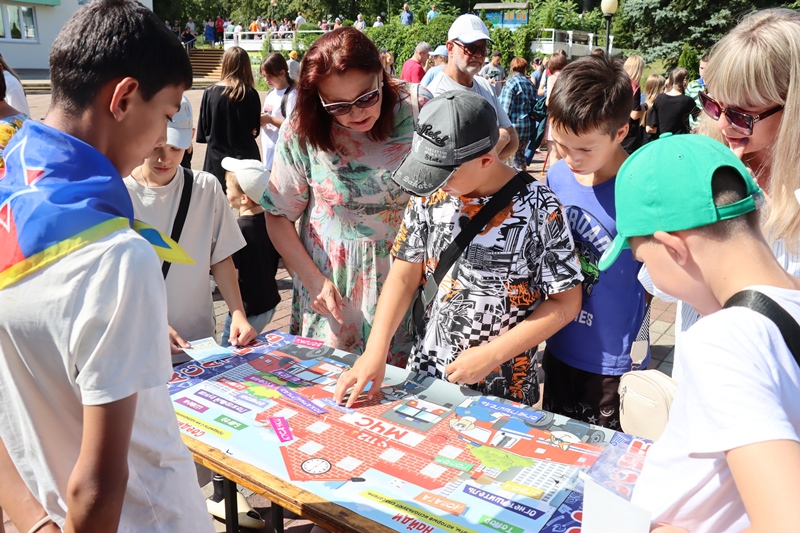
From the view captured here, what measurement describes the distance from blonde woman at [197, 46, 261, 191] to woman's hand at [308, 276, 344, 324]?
3.53 meters

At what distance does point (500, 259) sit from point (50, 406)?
122cm

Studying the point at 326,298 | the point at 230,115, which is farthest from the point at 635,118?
the point at 326,298

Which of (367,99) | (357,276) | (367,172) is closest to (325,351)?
(357,276)

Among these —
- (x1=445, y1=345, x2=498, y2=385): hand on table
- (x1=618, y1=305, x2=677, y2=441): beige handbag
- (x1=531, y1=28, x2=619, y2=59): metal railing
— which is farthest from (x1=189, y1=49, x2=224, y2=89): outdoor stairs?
(x1=618, y1=305, x2=677, y2=441): beige handbag

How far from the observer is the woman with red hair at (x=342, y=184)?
7.27 ft

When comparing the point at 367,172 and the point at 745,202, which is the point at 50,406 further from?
the point at 367,172

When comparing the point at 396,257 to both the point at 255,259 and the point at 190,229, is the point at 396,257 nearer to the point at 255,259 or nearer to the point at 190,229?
the point at 190,229

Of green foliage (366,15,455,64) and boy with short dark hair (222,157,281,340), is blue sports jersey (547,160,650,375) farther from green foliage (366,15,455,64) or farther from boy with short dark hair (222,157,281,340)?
green foliage (366,15,455,64)

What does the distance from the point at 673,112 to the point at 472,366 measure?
21.6ft

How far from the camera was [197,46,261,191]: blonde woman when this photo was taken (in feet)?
18.8

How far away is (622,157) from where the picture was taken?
2354mm

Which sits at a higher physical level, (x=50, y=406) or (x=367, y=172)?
(x=367, y=172)

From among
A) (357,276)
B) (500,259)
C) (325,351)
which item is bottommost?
(325,351)

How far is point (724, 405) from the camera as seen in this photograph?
0.88 metres
